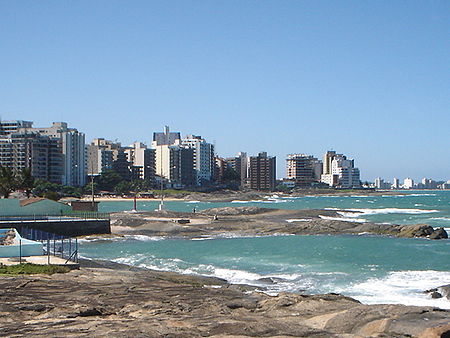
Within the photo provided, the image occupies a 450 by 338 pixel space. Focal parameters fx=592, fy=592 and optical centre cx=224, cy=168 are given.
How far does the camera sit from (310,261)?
4294 cm

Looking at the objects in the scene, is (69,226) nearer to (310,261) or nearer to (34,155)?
(310,261)

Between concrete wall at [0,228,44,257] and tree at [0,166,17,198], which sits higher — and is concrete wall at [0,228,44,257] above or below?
below

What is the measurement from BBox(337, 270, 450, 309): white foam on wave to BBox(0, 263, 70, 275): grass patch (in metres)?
14.3

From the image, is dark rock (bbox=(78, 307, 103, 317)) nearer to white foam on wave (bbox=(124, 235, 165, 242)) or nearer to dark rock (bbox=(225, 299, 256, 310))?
dark rock (bbox=(225, 299, 256, 310))

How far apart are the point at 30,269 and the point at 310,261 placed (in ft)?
69.1

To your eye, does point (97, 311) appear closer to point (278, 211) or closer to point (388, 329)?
point (388, 329)

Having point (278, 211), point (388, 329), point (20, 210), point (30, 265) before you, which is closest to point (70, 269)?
point (30, 265)

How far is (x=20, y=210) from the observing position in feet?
197

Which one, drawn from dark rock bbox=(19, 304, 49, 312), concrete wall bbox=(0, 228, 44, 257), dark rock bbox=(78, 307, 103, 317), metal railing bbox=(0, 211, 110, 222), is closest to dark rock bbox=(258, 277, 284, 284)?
concrete wall bbox=(0, 228, 44, 257)

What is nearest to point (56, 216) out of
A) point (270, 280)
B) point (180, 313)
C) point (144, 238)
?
point (144, 238)

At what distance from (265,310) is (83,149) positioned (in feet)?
602

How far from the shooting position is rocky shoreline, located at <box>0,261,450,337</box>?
1609 cm

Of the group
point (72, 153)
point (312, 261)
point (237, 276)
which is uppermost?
point (72, 153)

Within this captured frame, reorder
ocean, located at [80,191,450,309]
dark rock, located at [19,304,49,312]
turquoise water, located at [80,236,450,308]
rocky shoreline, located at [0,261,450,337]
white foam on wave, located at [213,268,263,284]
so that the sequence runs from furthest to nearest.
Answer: white foam on wave, located at [213,268,263,284]
turquoise water, located at [80,236,450,308]
ocean, located at [80,191,450,309]
dark rock, located at [19,304,49,312]
rocky shoreline, located at [0,261,450,337]
